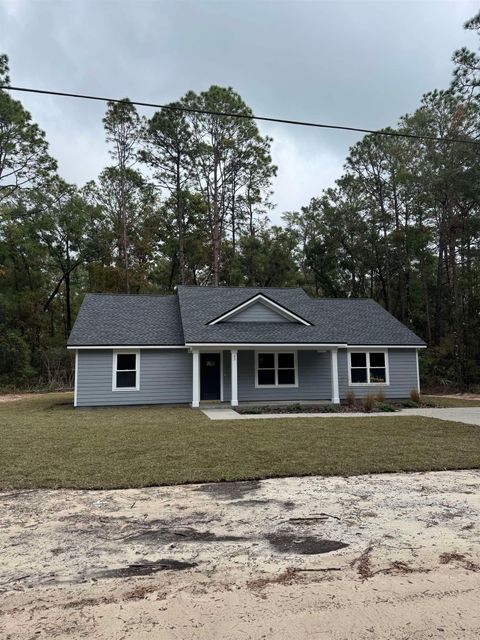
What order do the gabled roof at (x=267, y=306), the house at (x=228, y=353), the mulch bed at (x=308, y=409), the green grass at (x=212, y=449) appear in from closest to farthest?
the green grass at (x=212, y=449), the mulch bed at (x=308, y=409), the house at (x=228, y=353), the gabled roof at (x=267, y=306)

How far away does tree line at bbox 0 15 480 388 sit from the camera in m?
27.4

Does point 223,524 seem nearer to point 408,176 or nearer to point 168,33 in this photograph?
point 168,33

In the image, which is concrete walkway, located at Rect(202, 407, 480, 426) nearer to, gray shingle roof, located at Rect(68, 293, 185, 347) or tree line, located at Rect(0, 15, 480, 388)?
gray shingle roof, located at Rect(68, 293, 185, 347)

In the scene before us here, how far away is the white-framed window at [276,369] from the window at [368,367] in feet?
8.13

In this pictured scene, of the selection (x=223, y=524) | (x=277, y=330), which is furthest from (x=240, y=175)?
(x=223, y=524)

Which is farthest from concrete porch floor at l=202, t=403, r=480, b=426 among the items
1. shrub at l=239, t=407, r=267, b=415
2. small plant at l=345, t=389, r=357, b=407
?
small plant at l=345, t=389, r=357, b=407

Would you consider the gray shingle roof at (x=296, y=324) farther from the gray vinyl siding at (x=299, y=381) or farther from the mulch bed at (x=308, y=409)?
the mulch bed at (x=308, y=409)

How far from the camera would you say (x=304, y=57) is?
1065 cm

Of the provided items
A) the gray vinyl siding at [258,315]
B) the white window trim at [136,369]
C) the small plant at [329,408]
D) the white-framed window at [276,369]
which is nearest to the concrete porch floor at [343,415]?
the small plant at [329,408]

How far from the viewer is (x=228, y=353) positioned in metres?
17.4

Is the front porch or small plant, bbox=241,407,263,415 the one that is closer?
small plant, bbox=241,407,263,415

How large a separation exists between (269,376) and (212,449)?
9.90 metres

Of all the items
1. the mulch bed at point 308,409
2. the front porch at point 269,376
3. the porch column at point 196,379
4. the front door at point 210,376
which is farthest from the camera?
the front door at point 210,376

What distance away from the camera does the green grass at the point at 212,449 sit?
615 centimetres
